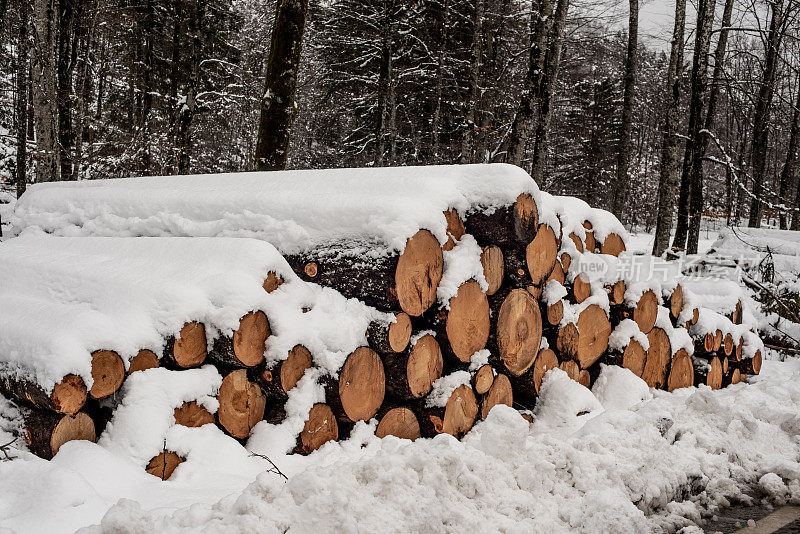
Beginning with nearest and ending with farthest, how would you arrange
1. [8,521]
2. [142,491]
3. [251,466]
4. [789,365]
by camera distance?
[8,521]
[142,491]
[251,466]
[789,365]

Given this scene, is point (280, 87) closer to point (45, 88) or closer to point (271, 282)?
point (271, 282)

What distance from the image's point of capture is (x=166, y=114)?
1289 cm

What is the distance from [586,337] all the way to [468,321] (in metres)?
1.16

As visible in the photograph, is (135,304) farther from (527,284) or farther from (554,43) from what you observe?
(554,43)

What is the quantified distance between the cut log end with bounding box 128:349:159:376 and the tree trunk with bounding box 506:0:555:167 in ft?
20.3

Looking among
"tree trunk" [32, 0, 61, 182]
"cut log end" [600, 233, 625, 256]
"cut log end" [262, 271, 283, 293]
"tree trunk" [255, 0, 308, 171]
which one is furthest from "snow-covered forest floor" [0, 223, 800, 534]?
"tree trunk" [32, 0, 61, 182]

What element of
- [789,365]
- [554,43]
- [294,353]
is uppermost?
[554,43]

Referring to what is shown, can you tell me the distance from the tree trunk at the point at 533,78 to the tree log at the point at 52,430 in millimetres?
6475

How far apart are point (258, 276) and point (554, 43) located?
270 inches

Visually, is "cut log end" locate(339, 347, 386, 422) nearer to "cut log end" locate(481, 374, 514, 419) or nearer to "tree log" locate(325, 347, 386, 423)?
"tree log" locate(325, 347, 386, 423)

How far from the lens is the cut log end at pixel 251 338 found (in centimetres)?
225

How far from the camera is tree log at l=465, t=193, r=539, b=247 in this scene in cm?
279

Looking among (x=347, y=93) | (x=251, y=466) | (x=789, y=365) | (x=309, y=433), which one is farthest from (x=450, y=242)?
(x=347, y=93)

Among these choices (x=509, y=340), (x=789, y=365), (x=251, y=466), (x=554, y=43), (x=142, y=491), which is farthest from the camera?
(x=554, y=43)
